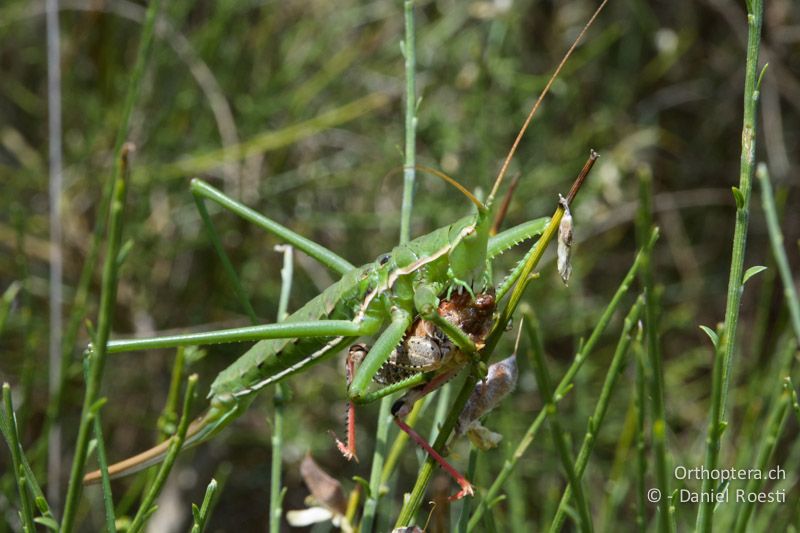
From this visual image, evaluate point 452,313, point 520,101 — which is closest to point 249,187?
point 520,101

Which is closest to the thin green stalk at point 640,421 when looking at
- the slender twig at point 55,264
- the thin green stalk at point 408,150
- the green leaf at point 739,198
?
the green leaf at point 739,198

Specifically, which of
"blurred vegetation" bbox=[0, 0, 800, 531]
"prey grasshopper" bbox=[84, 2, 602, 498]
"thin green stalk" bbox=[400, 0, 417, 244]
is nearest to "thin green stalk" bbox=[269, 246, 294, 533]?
"prey grasshopper" bbox=[84, 2, 602, 498]

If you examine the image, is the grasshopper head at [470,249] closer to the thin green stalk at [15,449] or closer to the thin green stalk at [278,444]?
the thin green stalk at [278,444]

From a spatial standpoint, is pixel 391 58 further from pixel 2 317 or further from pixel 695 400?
pixel 2 317

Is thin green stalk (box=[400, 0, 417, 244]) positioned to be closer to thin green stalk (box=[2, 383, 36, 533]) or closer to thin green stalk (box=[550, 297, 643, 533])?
thin green stalk (box=[550, 297, 643, 533])

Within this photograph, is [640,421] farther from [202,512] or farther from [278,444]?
[278,444]

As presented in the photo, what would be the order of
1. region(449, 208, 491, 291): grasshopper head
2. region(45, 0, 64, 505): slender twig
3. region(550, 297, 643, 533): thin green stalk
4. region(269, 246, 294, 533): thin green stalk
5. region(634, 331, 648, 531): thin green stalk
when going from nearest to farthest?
region(634, 331, 648, 531): thin green stalk
region(550, 297, 643, 533): thin green stalk
region(269, 246, 294, 533): thin green stalk
region(449, 208, 491, 291): grasshopper head
region(45, 0, 64, 505): slender twig
